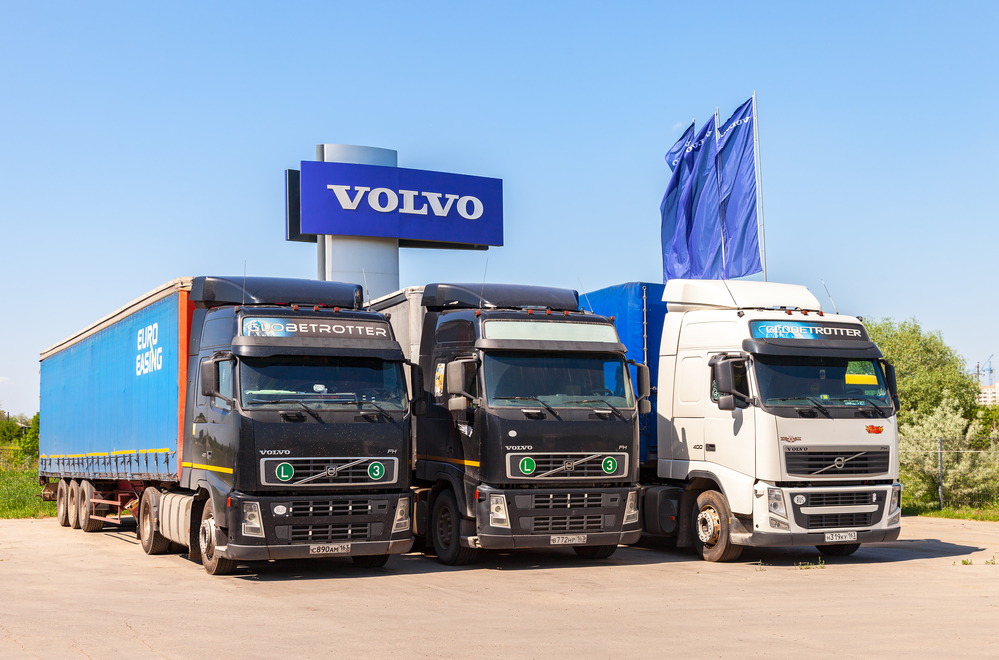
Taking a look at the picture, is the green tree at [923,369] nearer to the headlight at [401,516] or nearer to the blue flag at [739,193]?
the blue flag at [739,193]

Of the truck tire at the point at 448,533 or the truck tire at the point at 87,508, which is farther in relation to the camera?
the truck tire at the point at 87,508

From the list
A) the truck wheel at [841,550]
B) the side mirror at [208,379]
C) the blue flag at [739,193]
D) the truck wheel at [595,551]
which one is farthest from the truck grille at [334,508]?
the blue flag at [739,193]

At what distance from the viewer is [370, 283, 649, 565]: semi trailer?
13133 mm

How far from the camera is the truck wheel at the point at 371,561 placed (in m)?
13.6

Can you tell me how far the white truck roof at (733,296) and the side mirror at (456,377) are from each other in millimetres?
3894

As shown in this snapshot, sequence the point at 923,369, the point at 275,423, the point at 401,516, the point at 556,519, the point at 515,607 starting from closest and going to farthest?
the point at 515,607 → the point at 275,423 → the point at 401,516 → the point at 556,519 → the point at 923,369

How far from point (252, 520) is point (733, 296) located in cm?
762

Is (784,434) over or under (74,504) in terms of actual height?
over

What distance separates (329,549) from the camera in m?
12.3

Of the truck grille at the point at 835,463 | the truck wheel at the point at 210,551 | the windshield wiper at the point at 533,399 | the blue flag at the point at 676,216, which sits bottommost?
the truck wheel at the point at 210,551

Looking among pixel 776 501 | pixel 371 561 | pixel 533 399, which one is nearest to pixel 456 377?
pixel 533 399

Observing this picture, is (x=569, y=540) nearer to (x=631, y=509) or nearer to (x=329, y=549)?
(x=631, y=509)

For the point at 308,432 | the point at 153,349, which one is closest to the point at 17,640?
the point at 308,432

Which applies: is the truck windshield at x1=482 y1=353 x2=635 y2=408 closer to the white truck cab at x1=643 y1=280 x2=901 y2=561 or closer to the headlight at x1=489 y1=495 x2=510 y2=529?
the headlight at x1=489 y1=495 x2=510 y2=529
